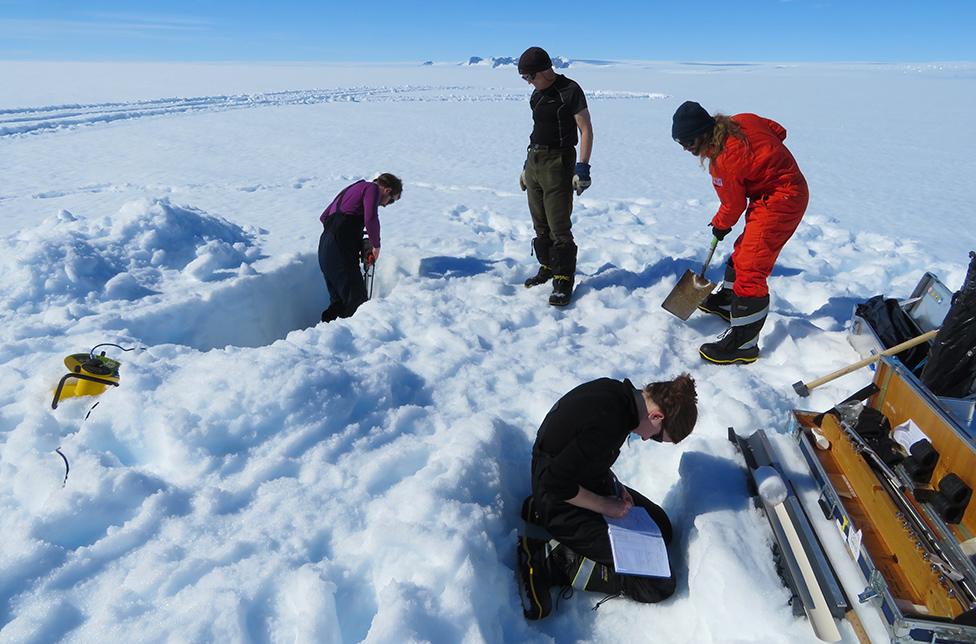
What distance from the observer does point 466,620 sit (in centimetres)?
218

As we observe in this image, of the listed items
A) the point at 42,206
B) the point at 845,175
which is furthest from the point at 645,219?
the point at 42,206

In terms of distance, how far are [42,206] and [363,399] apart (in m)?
7.18

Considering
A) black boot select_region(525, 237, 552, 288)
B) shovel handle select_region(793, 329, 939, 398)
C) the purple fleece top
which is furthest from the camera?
black boot select_region(525, 237, 552, 288)

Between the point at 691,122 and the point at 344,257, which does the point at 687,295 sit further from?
the point at 344,257

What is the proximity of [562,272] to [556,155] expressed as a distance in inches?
37.5

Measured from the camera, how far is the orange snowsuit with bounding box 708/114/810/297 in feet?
12.4

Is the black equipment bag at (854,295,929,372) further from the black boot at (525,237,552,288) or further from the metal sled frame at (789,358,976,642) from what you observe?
the black boot at (525,237,552,288)

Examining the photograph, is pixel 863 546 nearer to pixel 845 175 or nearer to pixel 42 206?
pixel 42 206

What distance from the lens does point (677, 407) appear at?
2.38 metres

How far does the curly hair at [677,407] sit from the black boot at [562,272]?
2.68 m

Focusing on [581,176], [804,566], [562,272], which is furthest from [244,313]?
[804,566]

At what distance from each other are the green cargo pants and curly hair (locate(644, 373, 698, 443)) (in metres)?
2.71

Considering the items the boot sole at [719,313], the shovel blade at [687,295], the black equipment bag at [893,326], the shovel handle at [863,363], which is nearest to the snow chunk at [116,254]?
the shovel blade at [687,295]

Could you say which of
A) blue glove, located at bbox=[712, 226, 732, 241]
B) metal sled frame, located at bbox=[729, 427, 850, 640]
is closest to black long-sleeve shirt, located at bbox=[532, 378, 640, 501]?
metal sled frame, located at bbox=[729, 427, 850, 640]
